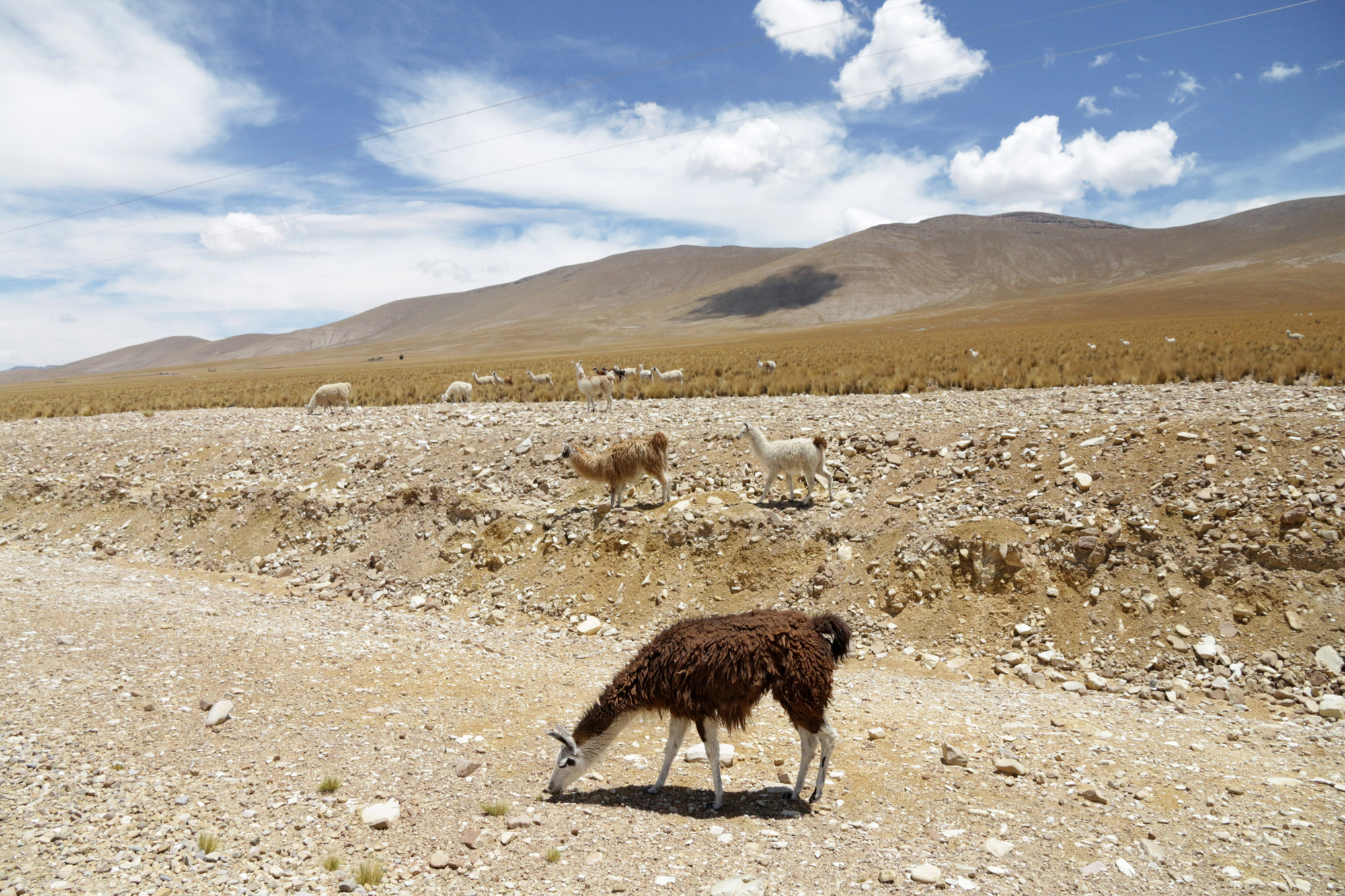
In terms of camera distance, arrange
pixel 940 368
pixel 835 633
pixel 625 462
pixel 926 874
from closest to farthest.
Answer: pixel 926 874 → pixel 835 633 → pixel 625 462 → pixel 940 368

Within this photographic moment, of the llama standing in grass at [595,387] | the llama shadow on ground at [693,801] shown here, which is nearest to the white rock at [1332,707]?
the llama shadow on ground at [693,801]

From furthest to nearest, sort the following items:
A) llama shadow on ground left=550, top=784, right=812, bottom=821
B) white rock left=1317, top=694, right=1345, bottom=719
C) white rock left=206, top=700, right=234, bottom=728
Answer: white rock left=1317, top=694, right=1345, bottom=719
white rock left=206, top=700, right=234, bottom=728
llama shadow on ground left=550, top=784, right=812, bottom=821

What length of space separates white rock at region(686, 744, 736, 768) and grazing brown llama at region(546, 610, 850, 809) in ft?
2.52

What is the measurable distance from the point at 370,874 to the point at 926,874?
3.36 m

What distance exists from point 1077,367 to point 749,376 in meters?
11.5

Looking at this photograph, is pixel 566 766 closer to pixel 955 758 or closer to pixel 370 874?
pixel 370 874

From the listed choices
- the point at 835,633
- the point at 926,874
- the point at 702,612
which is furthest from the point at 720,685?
the point at 702,612

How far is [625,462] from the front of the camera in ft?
37.7

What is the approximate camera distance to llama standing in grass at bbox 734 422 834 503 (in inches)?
416

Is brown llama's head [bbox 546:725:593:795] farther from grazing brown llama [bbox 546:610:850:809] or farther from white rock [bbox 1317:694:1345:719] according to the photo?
white rock [bbox 1317:694:1345:719]

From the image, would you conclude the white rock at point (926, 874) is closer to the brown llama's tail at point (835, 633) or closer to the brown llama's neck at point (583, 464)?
the brown llama's tail at point (835, 633)

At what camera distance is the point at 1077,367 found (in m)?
24.2

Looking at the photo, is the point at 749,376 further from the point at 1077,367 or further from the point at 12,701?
the point at 12,701

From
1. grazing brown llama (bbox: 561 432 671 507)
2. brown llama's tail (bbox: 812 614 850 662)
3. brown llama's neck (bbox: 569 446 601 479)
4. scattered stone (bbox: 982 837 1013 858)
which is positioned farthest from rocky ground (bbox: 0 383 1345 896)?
brown llama's tail (bbox: 812 614 850 662)
